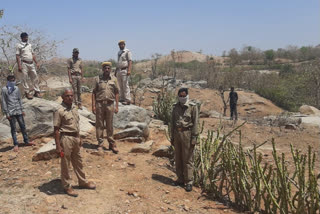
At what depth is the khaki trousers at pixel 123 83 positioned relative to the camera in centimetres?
766

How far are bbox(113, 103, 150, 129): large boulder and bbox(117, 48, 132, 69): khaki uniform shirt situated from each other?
113 centimetres

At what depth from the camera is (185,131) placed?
4.38 m

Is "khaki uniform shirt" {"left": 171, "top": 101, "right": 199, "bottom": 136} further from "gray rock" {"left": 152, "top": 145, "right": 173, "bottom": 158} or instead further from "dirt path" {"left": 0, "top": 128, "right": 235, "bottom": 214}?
"gray rock" {"left": 152, "top": 145, "right": 173, "bottom": 158}

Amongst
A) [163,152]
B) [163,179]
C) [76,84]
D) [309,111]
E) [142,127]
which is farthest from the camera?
[309,111]

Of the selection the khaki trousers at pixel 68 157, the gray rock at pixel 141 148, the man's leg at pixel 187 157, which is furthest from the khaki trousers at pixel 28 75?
the man's leg at pixel 187 157

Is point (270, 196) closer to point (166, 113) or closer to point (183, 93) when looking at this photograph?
point (183, 93)

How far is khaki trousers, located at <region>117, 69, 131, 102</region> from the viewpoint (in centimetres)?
766

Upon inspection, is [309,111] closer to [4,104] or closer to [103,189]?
[103,189]

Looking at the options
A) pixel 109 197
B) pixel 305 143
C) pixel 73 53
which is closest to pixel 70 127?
pixel 109 197

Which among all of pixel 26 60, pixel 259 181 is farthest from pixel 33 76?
pixel 259 181

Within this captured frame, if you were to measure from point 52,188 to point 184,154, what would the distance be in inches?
80.8

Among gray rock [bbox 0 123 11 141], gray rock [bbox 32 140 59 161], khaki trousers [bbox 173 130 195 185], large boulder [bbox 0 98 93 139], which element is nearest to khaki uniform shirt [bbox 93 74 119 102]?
A: gray rock [bbox 32 140 59 161]

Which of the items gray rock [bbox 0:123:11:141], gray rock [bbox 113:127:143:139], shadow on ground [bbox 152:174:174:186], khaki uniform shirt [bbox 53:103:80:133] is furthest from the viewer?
gray rock [bbox 113:127:143:139]

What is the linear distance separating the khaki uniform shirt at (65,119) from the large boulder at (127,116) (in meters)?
3.57
